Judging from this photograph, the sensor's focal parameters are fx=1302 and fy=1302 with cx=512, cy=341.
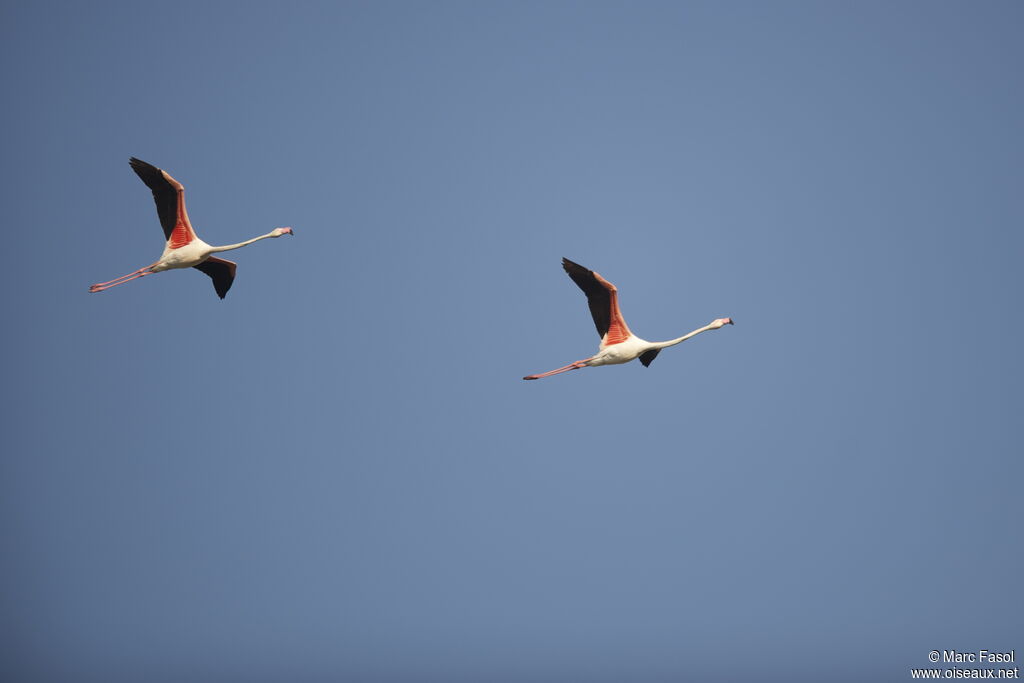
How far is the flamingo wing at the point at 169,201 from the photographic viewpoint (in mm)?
41938

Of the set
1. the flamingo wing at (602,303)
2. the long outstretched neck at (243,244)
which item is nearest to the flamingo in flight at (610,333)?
the flamingo wing at (602,303)

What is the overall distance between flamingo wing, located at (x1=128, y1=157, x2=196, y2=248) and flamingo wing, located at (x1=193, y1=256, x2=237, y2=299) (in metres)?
2.33

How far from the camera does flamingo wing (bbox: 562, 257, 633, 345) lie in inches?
1602

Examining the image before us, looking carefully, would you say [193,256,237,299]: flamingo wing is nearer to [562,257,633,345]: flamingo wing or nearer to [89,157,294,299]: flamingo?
[89,157,294,299]: flamingo

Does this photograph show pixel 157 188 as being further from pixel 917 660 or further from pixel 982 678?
pixel 917 660

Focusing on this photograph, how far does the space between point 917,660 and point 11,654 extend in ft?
410

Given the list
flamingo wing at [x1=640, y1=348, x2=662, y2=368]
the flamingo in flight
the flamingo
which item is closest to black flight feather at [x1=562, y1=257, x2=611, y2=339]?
the flamingo in flight

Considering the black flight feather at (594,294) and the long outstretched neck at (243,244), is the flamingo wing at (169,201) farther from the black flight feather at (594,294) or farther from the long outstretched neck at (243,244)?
the black flight feather at (594,294)

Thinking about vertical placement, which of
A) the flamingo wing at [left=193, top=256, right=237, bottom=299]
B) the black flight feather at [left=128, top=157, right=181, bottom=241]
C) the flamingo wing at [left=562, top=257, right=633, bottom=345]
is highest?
the black flight feather at [left=128, top=157, right=181, bottom=241]

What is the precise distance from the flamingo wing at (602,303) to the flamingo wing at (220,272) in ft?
42.1

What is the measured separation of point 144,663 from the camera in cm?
19788

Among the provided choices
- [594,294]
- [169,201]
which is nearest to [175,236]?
[169,201]

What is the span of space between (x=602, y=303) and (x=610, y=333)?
113cm

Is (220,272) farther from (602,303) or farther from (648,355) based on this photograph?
(648,355)
